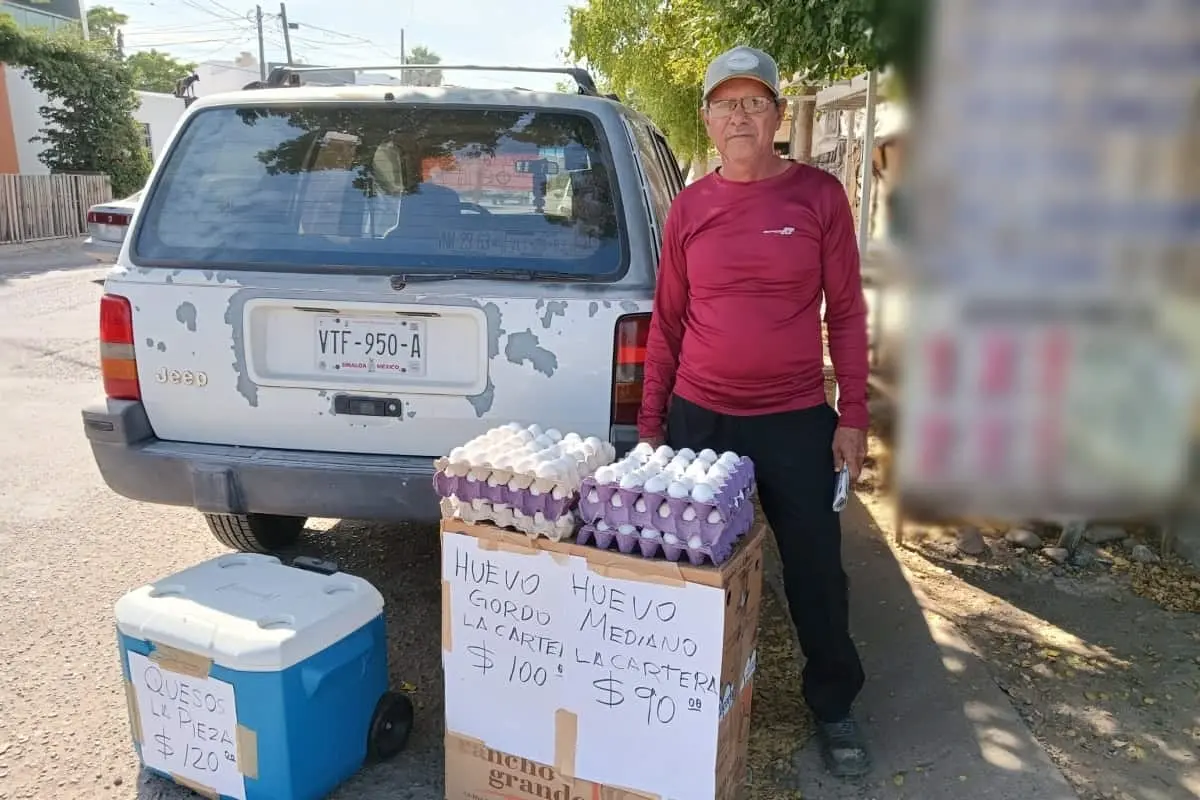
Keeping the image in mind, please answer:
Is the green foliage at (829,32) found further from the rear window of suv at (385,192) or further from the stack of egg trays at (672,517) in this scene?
the stack of egg trays at (672,517)

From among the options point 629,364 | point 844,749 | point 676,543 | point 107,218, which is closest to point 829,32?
point 629,364

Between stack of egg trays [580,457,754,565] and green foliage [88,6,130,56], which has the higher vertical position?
green foliage [88,6,130,56]

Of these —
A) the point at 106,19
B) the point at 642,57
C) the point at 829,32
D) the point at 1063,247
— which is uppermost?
the point at 106,19

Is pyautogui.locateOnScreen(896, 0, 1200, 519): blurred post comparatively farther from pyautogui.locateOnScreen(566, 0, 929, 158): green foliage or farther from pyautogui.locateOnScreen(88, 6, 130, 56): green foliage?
pyautogui.locateOnScreen(88, 6, 130, 56): green foliage

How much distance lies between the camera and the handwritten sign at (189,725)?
239 cm

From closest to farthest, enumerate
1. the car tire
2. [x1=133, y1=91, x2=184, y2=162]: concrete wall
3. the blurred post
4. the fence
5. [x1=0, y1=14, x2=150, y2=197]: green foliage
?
1. the blurred post
2. the car tire
3. the fence
4. [x1=0, y1=14, x2=150, y2=197]: green foliage
5. [x1=133, y1=91, x2=184, y2=162]: concrete wall

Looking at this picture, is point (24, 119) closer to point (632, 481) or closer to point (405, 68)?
point (405, 68)

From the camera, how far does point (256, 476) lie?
2.92m

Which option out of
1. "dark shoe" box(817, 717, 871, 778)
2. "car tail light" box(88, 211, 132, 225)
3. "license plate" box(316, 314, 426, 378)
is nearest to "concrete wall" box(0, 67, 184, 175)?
"car tail light" box(88, 211, 132, 225)

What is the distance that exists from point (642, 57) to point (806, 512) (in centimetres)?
1144

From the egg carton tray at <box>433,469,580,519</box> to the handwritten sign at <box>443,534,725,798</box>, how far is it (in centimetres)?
12

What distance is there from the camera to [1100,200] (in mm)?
629

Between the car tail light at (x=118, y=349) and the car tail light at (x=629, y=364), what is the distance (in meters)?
1.56

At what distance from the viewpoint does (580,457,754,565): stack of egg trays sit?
2.09 m
